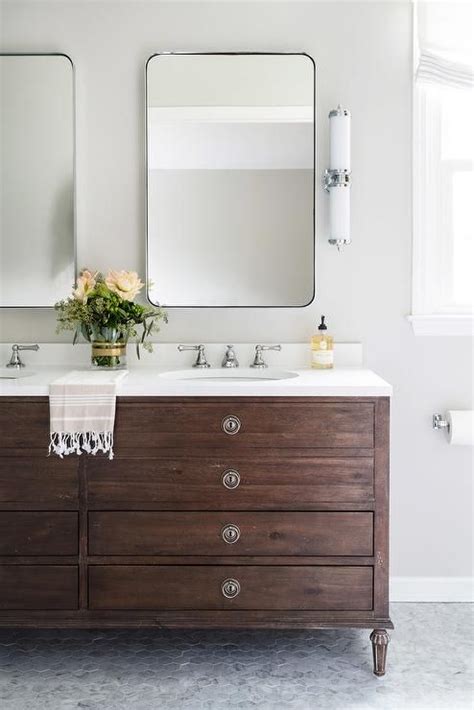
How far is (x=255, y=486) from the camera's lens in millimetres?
→ 2193

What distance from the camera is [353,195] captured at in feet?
9.05

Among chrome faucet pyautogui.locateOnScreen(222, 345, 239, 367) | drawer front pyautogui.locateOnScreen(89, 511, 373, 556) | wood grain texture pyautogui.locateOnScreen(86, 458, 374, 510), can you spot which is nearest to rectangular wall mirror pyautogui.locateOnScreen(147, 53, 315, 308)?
chrome faucet pyautogui.locateOnScreen(222, 345, 239, 367)

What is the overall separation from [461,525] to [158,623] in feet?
3.96

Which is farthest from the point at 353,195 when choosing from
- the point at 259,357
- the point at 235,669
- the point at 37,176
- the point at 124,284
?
the point at 235,669

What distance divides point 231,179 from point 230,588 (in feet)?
4.47

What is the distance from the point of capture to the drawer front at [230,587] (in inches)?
87.0

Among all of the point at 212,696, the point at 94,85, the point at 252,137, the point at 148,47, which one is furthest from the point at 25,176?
the point at 212,696

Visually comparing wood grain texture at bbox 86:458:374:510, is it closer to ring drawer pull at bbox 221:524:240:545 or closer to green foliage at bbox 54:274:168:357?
ring drawer pull at bbox 221:524:240:545

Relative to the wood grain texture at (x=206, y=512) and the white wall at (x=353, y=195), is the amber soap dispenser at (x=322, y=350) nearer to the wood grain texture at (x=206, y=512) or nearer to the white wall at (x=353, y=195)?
the white wall at (x=353, y=195)

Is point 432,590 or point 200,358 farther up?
point 200,358

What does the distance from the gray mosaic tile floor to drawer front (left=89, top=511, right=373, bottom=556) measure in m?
0.38

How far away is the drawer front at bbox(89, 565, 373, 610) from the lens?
2.21m

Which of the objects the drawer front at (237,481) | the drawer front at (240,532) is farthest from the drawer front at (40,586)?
the drawer front at (237,481)

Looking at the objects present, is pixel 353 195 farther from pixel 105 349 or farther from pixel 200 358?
pixel 105 349
